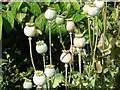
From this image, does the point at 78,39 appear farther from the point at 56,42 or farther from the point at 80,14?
the point at 56,42

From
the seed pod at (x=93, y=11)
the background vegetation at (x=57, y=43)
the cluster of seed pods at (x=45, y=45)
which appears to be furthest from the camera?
the background vegetation at (x=57, y=43)

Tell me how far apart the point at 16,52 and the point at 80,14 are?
0.44m

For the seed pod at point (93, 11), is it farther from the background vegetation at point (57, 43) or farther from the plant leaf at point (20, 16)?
the plant leaf at point (20, 16)

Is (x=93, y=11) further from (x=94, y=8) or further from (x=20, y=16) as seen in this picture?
(x=20, y=16)

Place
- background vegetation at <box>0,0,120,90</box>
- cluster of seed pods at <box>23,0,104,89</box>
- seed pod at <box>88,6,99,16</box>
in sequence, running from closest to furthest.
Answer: cluster of seed pods at <box>23,0,104,89</box> < seed pod at <box>88,6,99,16</box> < background vegetation at <box>0,0,120,90</box>

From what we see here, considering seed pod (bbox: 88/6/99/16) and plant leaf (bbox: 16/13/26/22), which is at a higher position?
seed pod (bbox: 88/6/99/16)

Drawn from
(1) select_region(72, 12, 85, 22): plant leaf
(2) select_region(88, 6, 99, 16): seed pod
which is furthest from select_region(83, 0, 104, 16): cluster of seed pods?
(1) select_region(72, 12, 85, 22): plant leaf

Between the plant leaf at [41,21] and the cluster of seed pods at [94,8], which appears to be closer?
the cluster of seed pods at [94,8]

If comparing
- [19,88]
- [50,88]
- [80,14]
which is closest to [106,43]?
[80,14]

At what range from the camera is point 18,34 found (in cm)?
223

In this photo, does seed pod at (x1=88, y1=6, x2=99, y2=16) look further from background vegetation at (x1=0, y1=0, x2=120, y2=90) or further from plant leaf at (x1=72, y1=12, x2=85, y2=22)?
plant leaf at (x1=72, y1=12, x2=85, y2=22)

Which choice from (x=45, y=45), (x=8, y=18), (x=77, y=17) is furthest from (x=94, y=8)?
(x=8, y=18)

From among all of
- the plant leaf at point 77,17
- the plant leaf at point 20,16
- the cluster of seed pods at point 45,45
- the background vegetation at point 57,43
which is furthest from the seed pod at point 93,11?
the plant leaf at point 20,16

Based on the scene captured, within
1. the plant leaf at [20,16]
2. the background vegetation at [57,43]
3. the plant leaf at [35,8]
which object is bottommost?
the background vegetation at [57,43]
